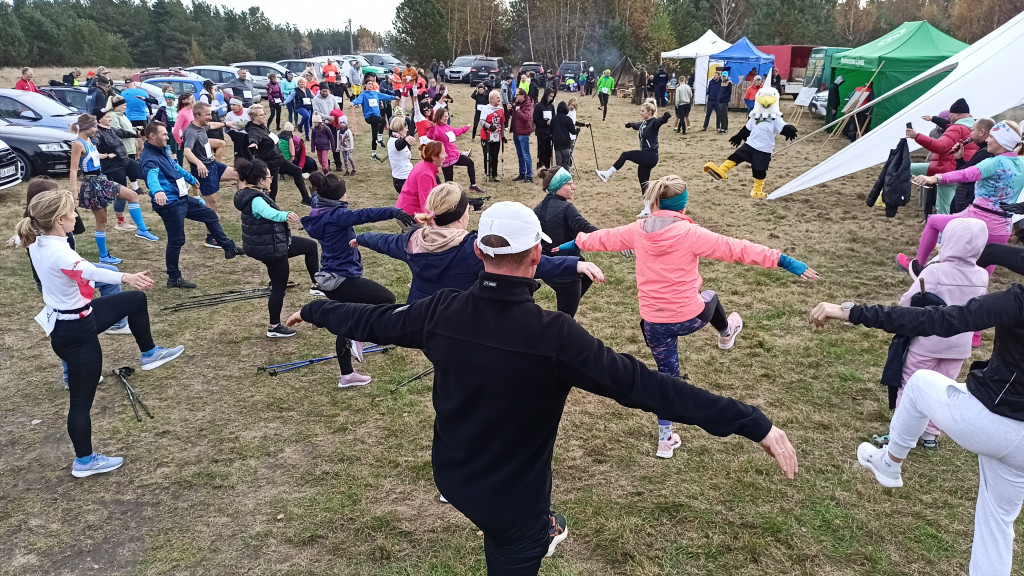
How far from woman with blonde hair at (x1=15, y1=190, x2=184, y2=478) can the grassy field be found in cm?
43

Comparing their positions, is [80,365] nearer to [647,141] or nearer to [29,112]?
[647,141]

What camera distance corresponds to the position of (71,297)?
4.36 meters

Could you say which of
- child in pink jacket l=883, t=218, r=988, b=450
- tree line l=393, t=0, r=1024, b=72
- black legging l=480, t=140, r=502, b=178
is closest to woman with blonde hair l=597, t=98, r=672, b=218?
black legging l=480, t=140, r=502, b=178

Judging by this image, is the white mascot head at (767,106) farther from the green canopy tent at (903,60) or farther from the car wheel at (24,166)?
the car wheel at (24,166)

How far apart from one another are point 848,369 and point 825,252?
4062 mm

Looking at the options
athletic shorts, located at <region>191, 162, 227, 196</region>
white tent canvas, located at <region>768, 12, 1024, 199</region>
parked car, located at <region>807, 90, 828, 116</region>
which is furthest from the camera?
parked car, located at <region>807, 90, 828, 116</region>

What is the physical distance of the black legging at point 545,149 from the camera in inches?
585

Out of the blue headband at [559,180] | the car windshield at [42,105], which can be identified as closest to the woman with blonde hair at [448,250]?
the blue headband at [559,180]

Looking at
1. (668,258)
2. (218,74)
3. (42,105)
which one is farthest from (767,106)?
(218,74)

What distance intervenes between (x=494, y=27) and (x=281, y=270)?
192 ft

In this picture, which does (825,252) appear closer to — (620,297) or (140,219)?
(620,297)

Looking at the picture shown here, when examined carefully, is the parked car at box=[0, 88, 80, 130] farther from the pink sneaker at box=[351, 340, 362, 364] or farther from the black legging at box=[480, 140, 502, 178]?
the pink sneaker at box=[351, 340, 362, 364]

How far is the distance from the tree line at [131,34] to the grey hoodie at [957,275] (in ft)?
184

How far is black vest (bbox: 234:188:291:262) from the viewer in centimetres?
627
